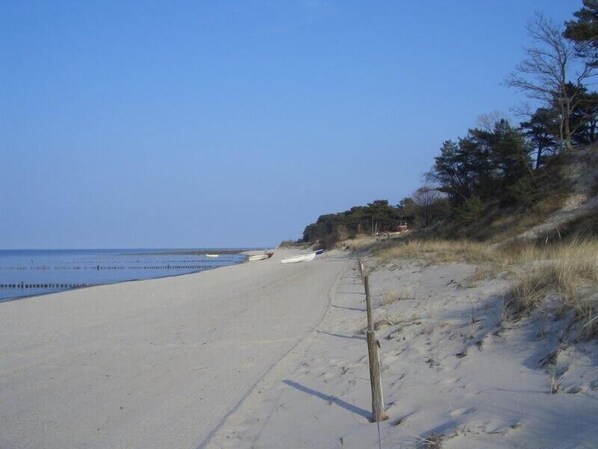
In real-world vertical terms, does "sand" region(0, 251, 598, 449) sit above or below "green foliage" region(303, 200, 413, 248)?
below

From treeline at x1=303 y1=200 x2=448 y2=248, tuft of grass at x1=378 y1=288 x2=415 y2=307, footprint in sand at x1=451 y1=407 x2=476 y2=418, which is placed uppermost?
treeline at x1=303 y1=200 x2=448 y2=248

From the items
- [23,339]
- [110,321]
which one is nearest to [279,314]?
[110,321]

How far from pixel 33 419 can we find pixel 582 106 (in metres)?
38.5

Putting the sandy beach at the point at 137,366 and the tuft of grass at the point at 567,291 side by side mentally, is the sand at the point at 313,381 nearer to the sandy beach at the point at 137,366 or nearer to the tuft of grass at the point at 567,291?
the sandy beach at the point at 137,366

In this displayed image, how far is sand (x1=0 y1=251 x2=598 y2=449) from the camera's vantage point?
4852mm

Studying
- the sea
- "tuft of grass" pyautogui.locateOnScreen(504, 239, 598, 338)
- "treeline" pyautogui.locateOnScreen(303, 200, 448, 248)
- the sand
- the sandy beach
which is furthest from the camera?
"treeline" pyautogui.locateOnScreen(303, 200, 448, 248)

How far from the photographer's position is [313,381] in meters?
7.44

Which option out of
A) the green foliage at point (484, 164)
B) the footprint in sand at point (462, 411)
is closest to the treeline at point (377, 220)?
the green foliage at point (484, 164)

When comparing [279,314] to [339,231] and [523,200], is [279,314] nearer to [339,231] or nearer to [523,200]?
[523,200]

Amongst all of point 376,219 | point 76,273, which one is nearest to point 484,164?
point 76,273

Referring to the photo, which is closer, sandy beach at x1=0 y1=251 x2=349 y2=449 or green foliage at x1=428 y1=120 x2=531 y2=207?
sandy beach at x1=0 y1=251 x2=349 y2=449

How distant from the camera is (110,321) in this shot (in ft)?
48.9

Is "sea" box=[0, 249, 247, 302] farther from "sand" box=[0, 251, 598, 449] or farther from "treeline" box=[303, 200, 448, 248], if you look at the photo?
"sand" box=[0, 251, 598, 449]

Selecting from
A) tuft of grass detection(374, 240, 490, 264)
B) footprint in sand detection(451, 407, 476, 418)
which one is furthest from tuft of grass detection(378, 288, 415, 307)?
footprint in sand detection(451, 407, 476, 418)
